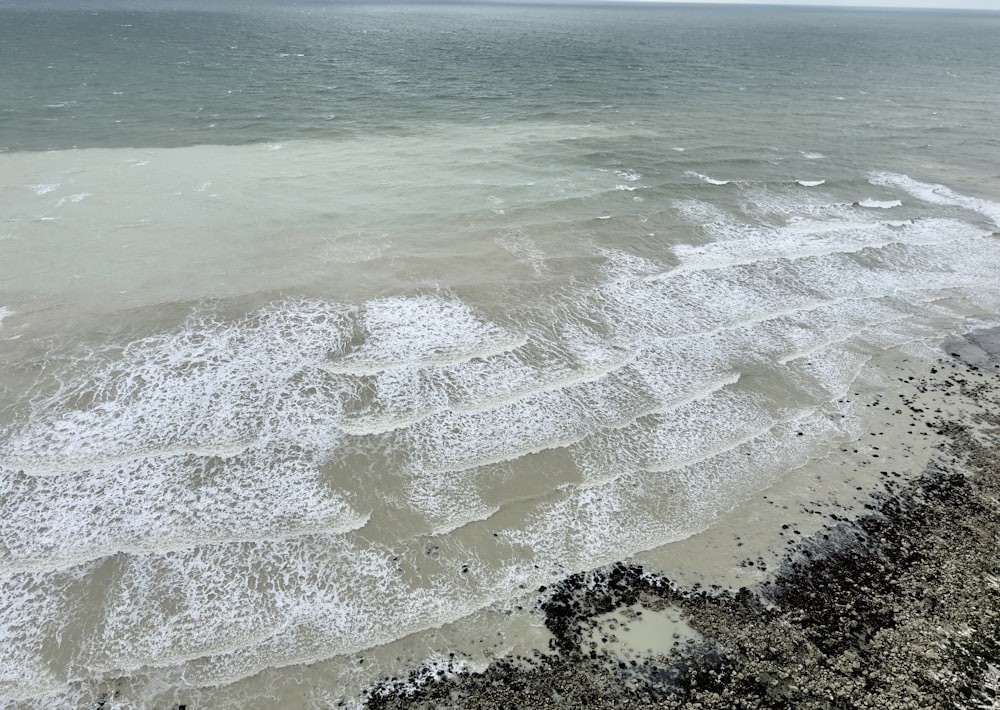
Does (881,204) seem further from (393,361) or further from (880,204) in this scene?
(393,361)

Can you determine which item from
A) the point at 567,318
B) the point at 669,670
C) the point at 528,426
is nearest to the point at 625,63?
the point at 567,318

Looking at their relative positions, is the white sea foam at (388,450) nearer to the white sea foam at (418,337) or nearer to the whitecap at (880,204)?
the white sea foam at (418,337)

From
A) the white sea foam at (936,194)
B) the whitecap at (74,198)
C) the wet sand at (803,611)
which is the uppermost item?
the white sea foam at (936,194)

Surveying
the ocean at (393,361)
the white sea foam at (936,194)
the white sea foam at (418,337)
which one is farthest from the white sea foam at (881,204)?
the white sea foam at (418,337)

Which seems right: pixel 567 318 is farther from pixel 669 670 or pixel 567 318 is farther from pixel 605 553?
pixel 669 670

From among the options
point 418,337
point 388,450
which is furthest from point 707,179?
point 388,450

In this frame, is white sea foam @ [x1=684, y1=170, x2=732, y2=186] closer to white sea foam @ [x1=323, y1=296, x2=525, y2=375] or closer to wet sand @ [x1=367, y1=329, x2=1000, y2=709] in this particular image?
white sea foam @ [x1=323, y1=296, x2=525, y2=375]
